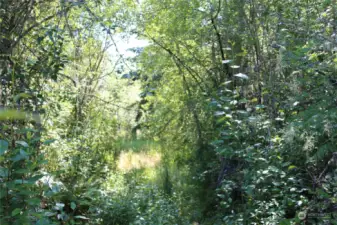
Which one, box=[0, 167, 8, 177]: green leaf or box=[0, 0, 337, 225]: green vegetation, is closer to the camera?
box=[0, 167, 8, 177]: green leaf

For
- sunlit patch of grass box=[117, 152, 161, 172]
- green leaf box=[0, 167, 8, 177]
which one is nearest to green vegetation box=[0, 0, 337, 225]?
green leaf box=[0, 167, 8, 177]

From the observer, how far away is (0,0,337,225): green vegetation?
6.84 ft

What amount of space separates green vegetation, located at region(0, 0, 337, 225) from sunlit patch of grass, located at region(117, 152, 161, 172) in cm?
12

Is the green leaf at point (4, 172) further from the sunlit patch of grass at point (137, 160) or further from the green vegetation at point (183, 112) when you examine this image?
the sunlit patch of grass at point (137, 160)

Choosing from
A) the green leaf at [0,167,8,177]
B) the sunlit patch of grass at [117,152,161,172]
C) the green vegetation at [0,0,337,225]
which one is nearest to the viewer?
the green leaf at [0,167,8,177]

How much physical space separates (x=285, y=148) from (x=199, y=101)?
2097 millimetres

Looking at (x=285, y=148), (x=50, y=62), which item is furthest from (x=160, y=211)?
(x=50, y=62)

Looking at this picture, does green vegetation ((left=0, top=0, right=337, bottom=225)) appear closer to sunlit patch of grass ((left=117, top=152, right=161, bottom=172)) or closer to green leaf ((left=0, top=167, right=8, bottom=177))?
green leaf ((left=0, top=167, right=8, bottom=177))

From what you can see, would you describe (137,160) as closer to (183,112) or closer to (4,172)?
(183,112)

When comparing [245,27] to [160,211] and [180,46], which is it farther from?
[160,211]

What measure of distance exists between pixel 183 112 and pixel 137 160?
132 inches

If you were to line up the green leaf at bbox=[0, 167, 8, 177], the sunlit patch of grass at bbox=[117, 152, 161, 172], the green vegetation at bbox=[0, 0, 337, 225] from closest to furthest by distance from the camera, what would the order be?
the green leaf at bbox=[0, 167, 8, 177] → the green vegetation at bbox=[0, 0, 337, 225] → the sunlit patch of grass at bbox=[117, 152, 161, 172]

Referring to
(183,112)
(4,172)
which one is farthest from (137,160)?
(4,172)

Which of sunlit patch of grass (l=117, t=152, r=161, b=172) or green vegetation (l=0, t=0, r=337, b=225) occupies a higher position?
green vegetation (l=0, t=0, r=337, b=225)
